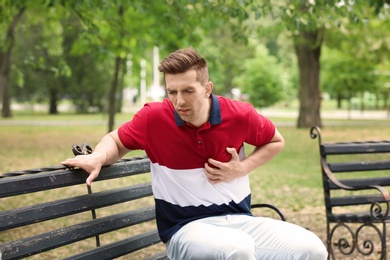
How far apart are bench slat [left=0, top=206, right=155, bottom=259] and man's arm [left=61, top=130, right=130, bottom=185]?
258mm

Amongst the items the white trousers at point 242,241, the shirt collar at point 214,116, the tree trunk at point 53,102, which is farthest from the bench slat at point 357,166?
the tree trunk at point 53,102

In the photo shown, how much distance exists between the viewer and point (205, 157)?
130 inches

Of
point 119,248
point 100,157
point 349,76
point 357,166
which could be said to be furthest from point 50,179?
point 349,76

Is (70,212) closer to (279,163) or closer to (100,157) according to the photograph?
(100,157)

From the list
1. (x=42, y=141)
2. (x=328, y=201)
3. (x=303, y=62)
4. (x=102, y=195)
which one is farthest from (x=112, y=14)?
(x=303, y=62)

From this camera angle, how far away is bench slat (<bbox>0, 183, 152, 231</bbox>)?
9.55ft

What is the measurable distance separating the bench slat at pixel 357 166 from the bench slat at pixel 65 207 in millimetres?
1996

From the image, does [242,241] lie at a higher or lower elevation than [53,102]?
higher

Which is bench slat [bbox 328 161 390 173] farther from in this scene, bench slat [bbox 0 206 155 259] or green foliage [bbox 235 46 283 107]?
green foliage [bbox 235 46 283 107]

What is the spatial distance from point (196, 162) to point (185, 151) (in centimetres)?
8

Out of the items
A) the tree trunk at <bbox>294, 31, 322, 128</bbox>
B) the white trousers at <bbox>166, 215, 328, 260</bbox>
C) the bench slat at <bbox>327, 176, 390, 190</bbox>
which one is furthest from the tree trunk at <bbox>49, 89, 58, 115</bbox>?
the white trousers at <bbox>166, 215, 328, 260</bbox>

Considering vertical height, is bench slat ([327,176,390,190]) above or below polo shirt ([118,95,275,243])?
below

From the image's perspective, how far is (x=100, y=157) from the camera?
3.30 m

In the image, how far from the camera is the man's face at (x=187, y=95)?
3154 mm
